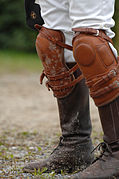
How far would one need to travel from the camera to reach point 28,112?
4969 mm

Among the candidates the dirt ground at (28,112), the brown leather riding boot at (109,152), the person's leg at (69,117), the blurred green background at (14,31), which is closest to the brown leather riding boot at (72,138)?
the person's leg at (69,117)

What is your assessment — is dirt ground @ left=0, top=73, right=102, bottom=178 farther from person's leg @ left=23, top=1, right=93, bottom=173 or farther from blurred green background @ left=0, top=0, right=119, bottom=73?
blurred green background @ left=0, top=0, right=119, bottom=73

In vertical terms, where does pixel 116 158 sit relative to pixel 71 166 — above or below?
above

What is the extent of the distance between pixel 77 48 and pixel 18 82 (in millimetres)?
6047

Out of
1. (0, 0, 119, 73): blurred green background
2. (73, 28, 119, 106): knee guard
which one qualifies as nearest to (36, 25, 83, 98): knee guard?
(73, 28, 119, 106): knee guard

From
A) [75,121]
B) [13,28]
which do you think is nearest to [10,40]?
[13,28]

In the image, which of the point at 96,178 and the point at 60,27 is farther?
the point at 60,27

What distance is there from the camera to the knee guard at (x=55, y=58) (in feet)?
6.40

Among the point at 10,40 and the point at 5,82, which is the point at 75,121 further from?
the point at 10,40

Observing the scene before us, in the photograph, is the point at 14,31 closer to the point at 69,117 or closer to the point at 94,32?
the point at 69,117

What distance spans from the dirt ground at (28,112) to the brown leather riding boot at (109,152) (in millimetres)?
1156

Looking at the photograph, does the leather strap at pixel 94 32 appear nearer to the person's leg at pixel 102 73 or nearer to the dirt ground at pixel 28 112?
the person's leg at pixel 102 73

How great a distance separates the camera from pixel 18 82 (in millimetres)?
7688

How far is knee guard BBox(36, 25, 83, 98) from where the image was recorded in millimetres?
1950
